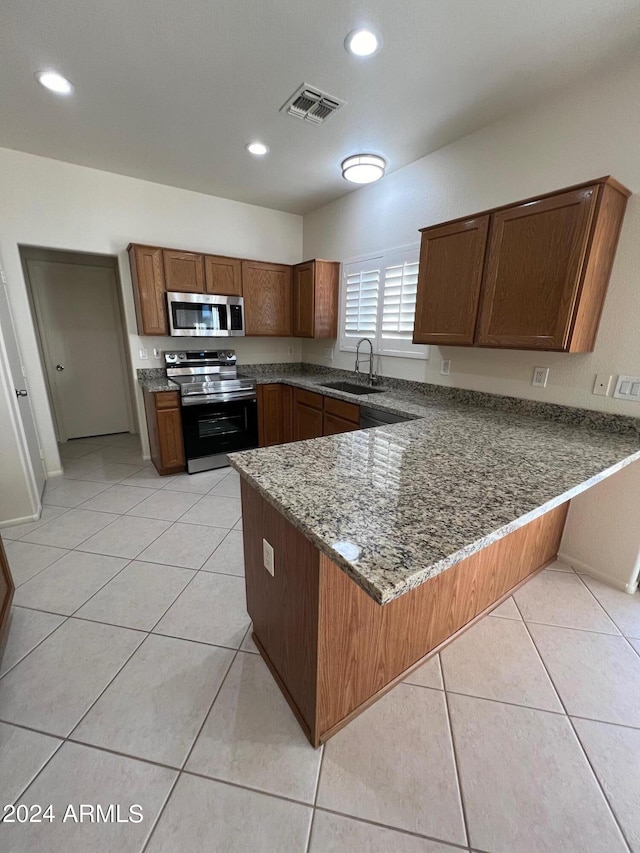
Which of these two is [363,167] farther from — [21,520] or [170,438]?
[21,520]

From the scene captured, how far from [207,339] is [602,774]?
13.7ft

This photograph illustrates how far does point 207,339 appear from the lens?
3.94 m

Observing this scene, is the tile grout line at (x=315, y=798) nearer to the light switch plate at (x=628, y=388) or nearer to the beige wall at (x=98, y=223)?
the light switch plate at (x=628, y=388)

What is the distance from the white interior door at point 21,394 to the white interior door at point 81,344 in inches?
53.1

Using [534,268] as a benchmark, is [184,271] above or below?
above

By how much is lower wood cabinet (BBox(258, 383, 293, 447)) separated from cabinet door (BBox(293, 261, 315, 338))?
28.7 inches

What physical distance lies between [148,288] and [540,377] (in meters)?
3.32

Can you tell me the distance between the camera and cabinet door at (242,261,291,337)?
12.4 feet

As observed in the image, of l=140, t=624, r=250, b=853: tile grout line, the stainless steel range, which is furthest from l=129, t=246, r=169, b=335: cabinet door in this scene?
l=140, t=624, r=250, b=853: tile grout line

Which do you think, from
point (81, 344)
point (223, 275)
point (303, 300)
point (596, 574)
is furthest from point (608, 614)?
point (81, 344)

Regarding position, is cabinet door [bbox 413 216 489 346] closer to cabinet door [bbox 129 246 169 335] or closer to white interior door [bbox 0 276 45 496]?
cabinet door [bbox 129 246 169 335]

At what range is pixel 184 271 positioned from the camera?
3359 mm

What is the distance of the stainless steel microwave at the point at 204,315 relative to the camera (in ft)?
11.0

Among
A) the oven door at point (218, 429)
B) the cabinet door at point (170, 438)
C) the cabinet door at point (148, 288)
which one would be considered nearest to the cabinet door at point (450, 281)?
the oven door at point (218, 429)
